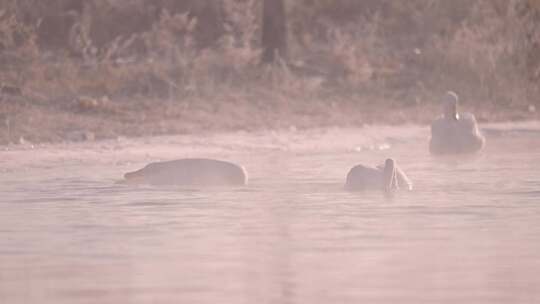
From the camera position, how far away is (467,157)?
18359mm

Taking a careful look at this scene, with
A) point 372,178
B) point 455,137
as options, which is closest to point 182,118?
point 455,137

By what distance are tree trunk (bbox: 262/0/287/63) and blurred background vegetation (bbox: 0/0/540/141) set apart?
18 cm

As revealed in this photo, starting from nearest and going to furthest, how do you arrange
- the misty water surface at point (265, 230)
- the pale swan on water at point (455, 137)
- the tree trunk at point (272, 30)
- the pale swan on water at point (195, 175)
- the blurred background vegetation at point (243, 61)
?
the misty water surface at point (265, 230)
the pale swan on water at point (195, 175)
the pale swan on water at point (455, 137)
the blurred background vegetation at point (243, 61)
the tree trunk at point (272, 30)

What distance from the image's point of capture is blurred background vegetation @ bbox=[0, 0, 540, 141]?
20.2 metres

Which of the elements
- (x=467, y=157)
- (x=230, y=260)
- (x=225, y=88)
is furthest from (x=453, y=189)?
(x=225, y=88)

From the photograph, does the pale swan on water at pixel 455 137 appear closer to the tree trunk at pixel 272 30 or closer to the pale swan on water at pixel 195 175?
the pale swan on water at pixel 195 175

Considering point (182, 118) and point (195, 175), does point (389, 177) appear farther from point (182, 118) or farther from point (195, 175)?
point (182, 118)

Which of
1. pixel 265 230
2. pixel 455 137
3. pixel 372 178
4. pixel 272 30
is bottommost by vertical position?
pixel 265 230

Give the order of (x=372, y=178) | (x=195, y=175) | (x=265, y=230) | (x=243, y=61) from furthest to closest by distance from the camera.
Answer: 1. (x=243, y=61)
2. (x=195, y=175)
3. (x=372, y=178)
4. (x=265, y=230)

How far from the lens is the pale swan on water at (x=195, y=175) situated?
586 inches

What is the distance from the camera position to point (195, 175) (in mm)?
14922

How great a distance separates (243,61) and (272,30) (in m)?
0.89

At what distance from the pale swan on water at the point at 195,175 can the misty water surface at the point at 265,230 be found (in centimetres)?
20

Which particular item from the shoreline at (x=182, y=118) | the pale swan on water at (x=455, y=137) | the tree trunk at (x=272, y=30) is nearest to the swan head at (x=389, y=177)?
the pale swan on water at (x=455, y=137)
